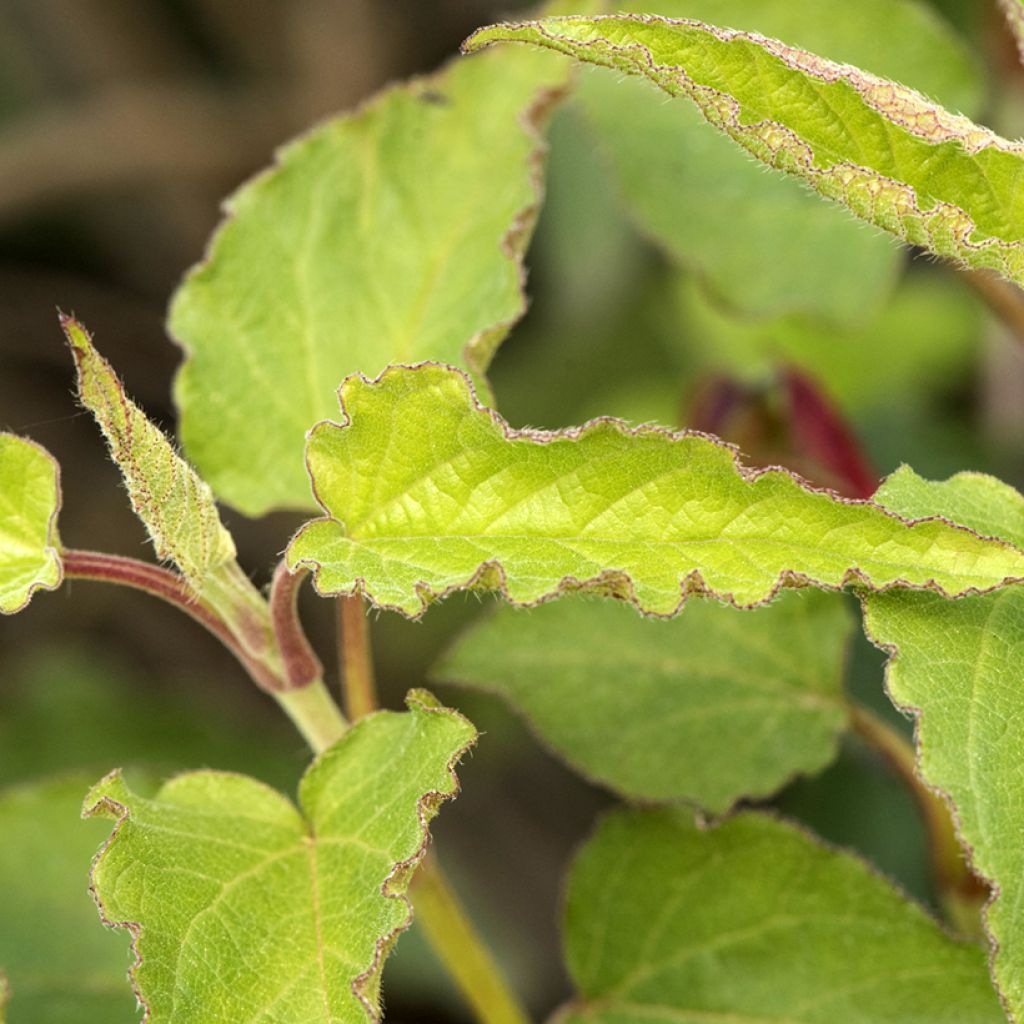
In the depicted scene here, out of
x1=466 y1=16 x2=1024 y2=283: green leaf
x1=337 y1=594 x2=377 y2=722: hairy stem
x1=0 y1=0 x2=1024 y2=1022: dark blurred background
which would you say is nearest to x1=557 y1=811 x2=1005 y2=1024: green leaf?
x1=337 y1=594 x2=377 y2=722: hairy stem

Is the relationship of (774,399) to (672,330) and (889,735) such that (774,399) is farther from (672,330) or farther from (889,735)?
(672,330)

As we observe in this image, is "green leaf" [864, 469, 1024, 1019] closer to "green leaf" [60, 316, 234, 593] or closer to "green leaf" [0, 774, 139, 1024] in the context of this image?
"green leaf" [60, 316, 234, 593]


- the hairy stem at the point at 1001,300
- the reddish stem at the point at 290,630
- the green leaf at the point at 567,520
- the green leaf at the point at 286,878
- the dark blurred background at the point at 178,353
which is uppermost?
the green leaf at the point at 567,520

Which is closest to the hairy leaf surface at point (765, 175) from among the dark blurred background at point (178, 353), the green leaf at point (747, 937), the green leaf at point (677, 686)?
the green leaf at point (677, 686)

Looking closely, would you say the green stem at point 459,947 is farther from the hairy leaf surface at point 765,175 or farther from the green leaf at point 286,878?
the hairy leaf surface at point 765,175

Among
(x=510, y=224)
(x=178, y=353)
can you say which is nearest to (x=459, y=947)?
(x=510, y=224)

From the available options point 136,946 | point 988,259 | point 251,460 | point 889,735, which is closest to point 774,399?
point 889,735

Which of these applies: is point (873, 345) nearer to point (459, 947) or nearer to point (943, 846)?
point (943, 846)

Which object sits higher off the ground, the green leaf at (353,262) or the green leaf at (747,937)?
the green leaf at (353,262)
